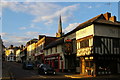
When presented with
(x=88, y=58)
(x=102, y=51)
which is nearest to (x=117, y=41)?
(x=102, y=51)

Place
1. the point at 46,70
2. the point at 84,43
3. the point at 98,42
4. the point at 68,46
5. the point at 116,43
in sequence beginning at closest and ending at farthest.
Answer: the point at 98,42, the point at 116,43, the point at 46,70, the point at 84,43, the point at 68,46

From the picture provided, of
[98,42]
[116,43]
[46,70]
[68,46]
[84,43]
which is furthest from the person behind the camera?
[68,46]

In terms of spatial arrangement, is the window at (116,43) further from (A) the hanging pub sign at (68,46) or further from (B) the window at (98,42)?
(A) the hanging pub sign at (68,46)

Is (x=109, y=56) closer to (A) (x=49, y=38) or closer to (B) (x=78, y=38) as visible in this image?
(B) (x=78, y=38)

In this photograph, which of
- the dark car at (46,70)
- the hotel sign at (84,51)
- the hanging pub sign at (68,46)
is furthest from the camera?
the hanging pub sign at (68,46)

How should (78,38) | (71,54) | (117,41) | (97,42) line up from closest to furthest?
(97,42)
(117,41)
(78,38)
(71,54)

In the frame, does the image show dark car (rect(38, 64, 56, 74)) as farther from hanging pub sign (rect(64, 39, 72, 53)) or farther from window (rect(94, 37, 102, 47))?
window (rect(94, 37, 102, 47))

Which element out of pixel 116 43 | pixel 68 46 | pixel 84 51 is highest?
pixel 116 43

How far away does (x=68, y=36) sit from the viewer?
3041cm

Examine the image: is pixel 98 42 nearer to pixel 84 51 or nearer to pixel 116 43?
pixel 84 51

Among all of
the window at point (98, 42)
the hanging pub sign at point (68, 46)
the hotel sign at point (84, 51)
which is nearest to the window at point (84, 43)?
the hotel sign at point (84, 51)

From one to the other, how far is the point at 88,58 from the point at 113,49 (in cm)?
365

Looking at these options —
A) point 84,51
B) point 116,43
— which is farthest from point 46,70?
point 116,43

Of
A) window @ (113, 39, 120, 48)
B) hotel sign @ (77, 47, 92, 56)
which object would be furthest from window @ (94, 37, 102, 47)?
window @ (113, 39, 120, 48)
